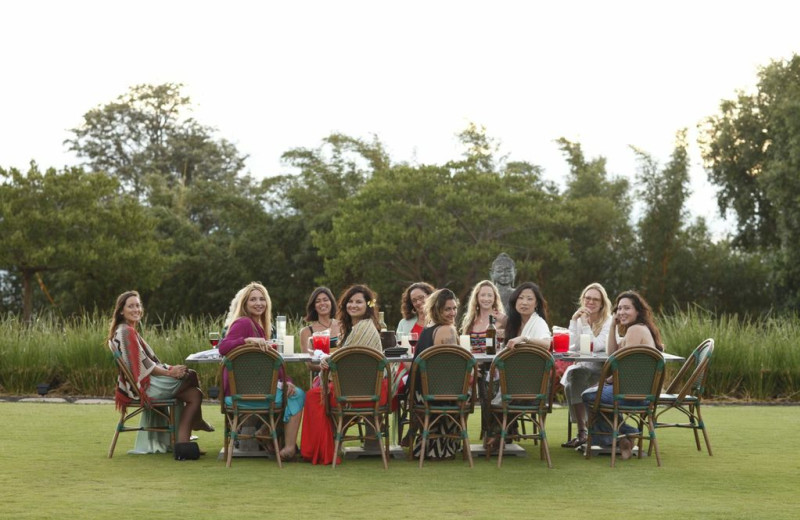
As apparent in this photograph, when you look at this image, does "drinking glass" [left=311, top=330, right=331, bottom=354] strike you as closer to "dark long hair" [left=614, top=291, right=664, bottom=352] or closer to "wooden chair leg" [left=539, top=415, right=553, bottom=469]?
"wooden chair leg" [left=539, top=415, right=553, bottom=469]

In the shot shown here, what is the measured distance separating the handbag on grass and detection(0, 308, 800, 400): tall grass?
6.69 m

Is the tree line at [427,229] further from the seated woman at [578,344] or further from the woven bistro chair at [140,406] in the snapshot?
the woven bistro chair at [140,406]

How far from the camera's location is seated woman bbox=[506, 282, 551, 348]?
8.78 m

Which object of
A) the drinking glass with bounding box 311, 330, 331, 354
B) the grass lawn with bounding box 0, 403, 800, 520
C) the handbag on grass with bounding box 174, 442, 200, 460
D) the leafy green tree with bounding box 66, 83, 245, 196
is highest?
the leafy green tree with bounding box 66, 83, 245, 196

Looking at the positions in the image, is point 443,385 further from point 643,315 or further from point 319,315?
point 319,315

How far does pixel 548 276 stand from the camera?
4075 cm

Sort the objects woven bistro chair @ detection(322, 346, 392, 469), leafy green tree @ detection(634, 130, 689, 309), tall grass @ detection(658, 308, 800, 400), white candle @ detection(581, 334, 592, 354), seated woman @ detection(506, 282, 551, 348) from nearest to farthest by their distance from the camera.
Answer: woven bistro chair @ detection(322, 346, 392, 469) < seated woman @ detection(506, 282, 551, 348) < white candle @ detection(581, 334, 592, 354) < tall grass @ detection(658, 308, 800, 400) < leafy green tree @ detection(634, 130, 689, 309)

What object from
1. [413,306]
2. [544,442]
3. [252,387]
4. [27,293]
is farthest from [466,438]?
[27,293]

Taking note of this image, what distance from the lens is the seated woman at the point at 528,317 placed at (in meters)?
8.78

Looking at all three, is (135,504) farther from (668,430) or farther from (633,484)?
(668,430)

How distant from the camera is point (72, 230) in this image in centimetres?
3769

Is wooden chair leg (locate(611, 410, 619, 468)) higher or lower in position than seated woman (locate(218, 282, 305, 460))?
lower

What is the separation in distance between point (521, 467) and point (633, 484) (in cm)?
104

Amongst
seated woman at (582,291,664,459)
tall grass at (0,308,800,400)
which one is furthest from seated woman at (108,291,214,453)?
tall grass at (0,308,800,400)
